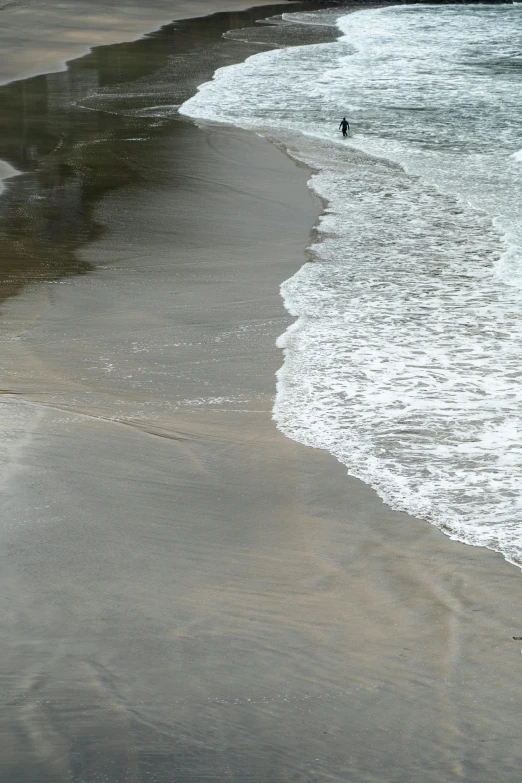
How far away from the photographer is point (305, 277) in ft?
28.0

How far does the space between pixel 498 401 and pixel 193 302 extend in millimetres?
2930

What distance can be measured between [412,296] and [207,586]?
471cm

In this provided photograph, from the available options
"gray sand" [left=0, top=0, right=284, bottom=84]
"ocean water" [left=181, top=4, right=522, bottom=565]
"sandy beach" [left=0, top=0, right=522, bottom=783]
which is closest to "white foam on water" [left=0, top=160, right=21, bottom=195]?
"ocean water" [left=181, top=4, right=522, bottom=565]

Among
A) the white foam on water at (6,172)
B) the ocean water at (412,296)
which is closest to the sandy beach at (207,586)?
the ocean water at (412,296)

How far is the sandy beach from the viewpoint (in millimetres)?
3092

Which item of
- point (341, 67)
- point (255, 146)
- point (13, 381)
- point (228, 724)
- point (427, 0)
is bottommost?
point (228, 724)

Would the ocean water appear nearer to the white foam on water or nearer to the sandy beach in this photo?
the sandy beach

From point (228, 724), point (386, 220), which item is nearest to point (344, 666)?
point (228, 724)

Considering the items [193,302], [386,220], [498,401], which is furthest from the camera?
[386,220]

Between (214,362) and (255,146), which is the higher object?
(255,146)

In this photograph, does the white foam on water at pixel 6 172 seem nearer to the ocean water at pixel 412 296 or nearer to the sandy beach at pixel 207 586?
the ocean water at pixel 412 296

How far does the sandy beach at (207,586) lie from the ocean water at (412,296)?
266mm

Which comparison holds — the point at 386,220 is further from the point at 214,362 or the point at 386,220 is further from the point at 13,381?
the point at 13,381

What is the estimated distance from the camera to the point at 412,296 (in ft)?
26.4
